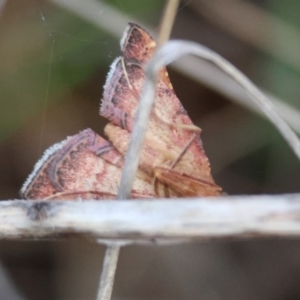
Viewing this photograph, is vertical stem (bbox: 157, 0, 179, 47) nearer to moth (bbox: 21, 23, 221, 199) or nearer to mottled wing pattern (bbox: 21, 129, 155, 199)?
moth (bbox: 21, 23, 221, 199)

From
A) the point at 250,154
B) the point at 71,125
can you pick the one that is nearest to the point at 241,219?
the point at 250,154

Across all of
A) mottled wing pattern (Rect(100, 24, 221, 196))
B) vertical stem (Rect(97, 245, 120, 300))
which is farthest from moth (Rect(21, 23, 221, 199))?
vertical stem (Rect(97, 245, 120, 300))

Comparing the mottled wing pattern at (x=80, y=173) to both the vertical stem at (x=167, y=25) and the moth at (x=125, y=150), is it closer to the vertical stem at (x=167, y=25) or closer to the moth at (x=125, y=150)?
the moth at (x=125, y=150)

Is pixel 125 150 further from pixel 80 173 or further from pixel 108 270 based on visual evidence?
pixel 108 270

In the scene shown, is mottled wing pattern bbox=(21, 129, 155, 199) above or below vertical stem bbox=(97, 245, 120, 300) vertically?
above

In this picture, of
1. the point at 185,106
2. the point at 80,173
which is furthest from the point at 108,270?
the point at 185,106

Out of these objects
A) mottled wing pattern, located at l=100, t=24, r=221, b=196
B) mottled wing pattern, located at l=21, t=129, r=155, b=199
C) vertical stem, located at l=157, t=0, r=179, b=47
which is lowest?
mottled wing pattern, located at l=21, t=129, r=155, b=199
